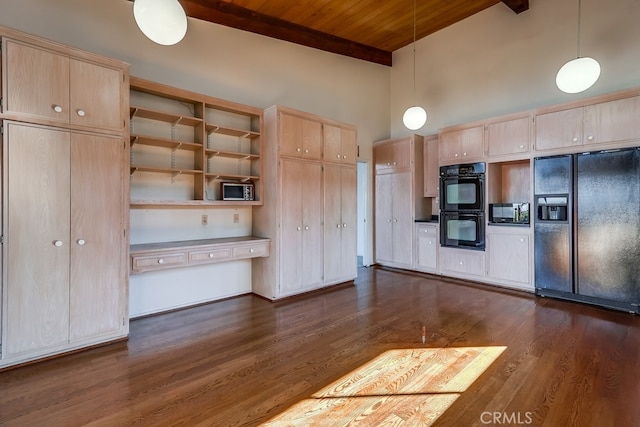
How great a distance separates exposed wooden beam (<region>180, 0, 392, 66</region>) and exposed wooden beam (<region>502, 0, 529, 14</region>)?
2238 millimetres

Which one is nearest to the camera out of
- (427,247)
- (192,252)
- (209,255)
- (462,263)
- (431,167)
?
(192,252)

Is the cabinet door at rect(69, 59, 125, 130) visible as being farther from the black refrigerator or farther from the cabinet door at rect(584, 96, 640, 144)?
the cabinet door at rect(584, 96, 640, 144)

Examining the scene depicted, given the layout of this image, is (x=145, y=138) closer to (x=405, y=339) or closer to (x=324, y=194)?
(x=324, y=194)

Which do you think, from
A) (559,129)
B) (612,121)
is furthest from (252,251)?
(612,121)

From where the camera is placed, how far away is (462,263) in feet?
16.1

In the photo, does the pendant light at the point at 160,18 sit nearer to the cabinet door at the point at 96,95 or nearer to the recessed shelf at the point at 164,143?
the cabinet door at the point at 96,95

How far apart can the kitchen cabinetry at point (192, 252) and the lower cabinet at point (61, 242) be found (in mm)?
230

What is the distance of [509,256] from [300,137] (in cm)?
339

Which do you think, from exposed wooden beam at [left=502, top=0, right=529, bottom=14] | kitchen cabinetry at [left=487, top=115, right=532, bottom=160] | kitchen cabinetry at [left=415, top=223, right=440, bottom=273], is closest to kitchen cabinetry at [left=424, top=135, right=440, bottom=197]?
kitchen cabinetry at [left=415, top=223, right=440, bottom=273]

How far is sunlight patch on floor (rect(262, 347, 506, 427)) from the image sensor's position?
1808 millimetres

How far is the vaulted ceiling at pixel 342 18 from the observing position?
413cm

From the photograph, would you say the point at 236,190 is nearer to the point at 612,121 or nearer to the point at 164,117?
the point at 164,117

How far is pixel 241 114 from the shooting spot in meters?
4.10

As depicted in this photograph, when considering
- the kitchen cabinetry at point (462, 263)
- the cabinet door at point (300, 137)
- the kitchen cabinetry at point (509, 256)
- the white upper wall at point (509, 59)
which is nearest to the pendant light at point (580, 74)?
the white upper wall at point (509, 59)
